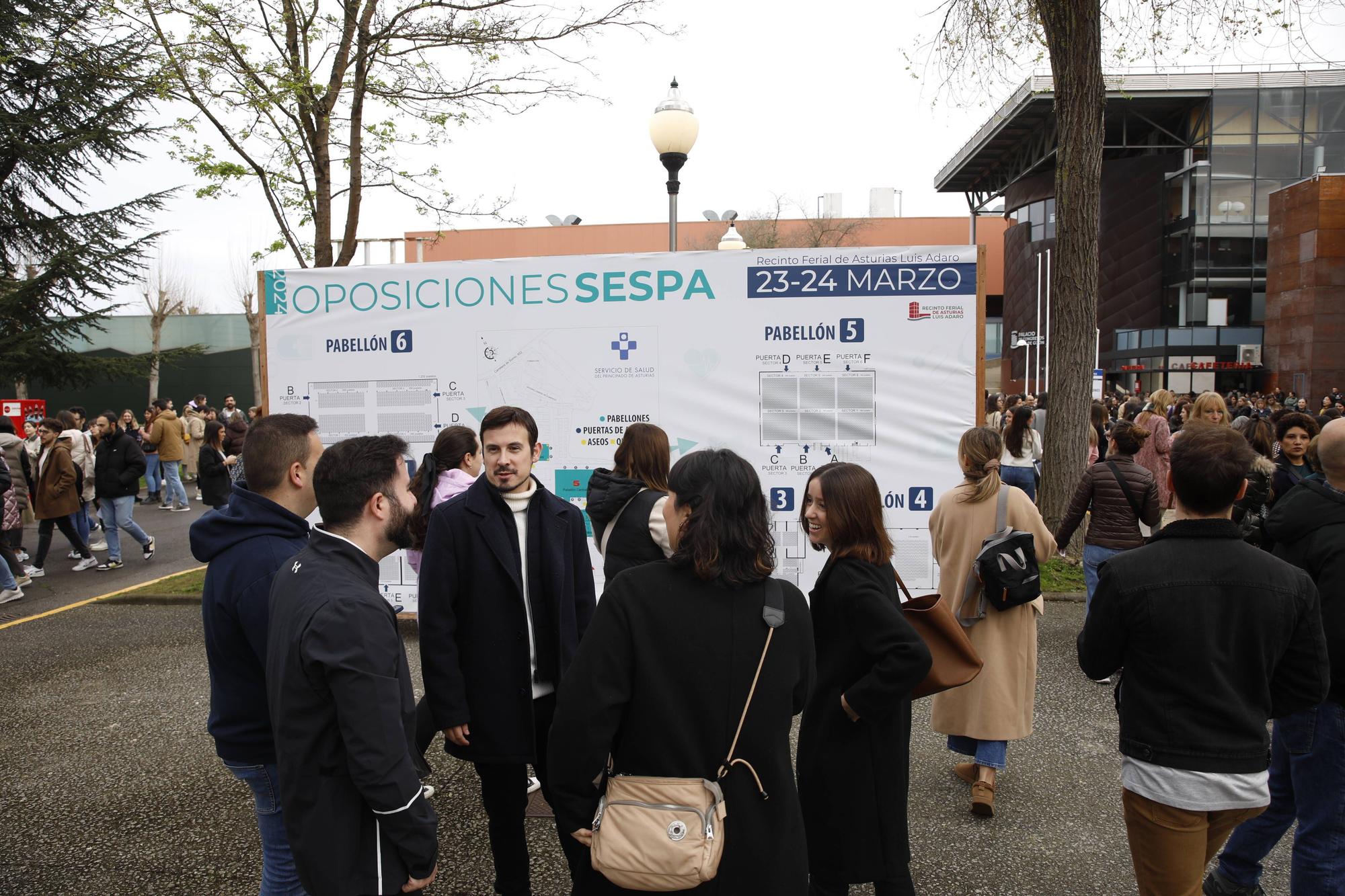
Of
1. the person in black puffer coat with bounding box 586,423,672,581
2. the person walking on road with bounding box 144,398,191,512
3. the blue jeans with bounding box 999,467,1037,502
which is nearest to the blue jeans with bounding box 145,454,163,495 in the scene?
the person walking on road with bounding box 144,398,191,512

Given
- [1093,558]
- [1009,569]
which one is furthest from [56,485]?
[1093,558]

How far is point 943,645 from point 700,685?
5.13ft

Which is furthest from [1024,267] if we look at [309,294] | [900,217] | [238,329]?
[309,294]

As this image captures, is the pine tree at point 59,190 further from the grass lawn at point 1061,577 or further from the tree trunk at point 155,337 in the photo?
the grass lawn at point 1061,577

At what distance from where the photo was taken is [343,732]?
2.13 meters

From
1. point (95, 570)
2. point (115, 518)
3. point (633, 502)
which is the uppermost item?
point (633, 502)

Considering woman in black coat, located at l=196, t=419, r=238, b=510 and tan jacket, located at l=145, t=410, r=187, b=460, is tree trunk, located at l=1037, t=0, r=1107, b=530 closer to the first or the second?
woman in black coat, located at l=196, t=419, r=238, b=510

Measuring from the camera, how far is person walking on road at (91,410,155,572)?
1032 cm

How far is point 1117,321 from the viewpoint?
42.6 metres

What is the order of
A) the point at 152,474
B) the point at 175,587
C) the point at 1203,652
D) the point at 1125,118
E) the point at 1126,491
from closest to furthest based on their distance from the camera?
the point at 1203,652
the point at 1126,491
the point at 175,587
the point at 152,474
the point at 1125,118

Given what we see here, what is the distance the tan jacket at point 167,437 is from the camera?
14852 mm

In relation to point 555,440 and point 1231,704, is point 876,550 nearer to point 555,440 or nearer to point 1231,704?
point 1231,704

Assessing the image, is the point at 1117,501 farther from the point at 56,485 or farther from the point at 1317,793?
the point at 56,485

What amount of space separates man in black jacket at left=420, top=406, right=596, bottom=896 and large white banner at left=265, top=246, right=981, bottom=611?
10.1ft
